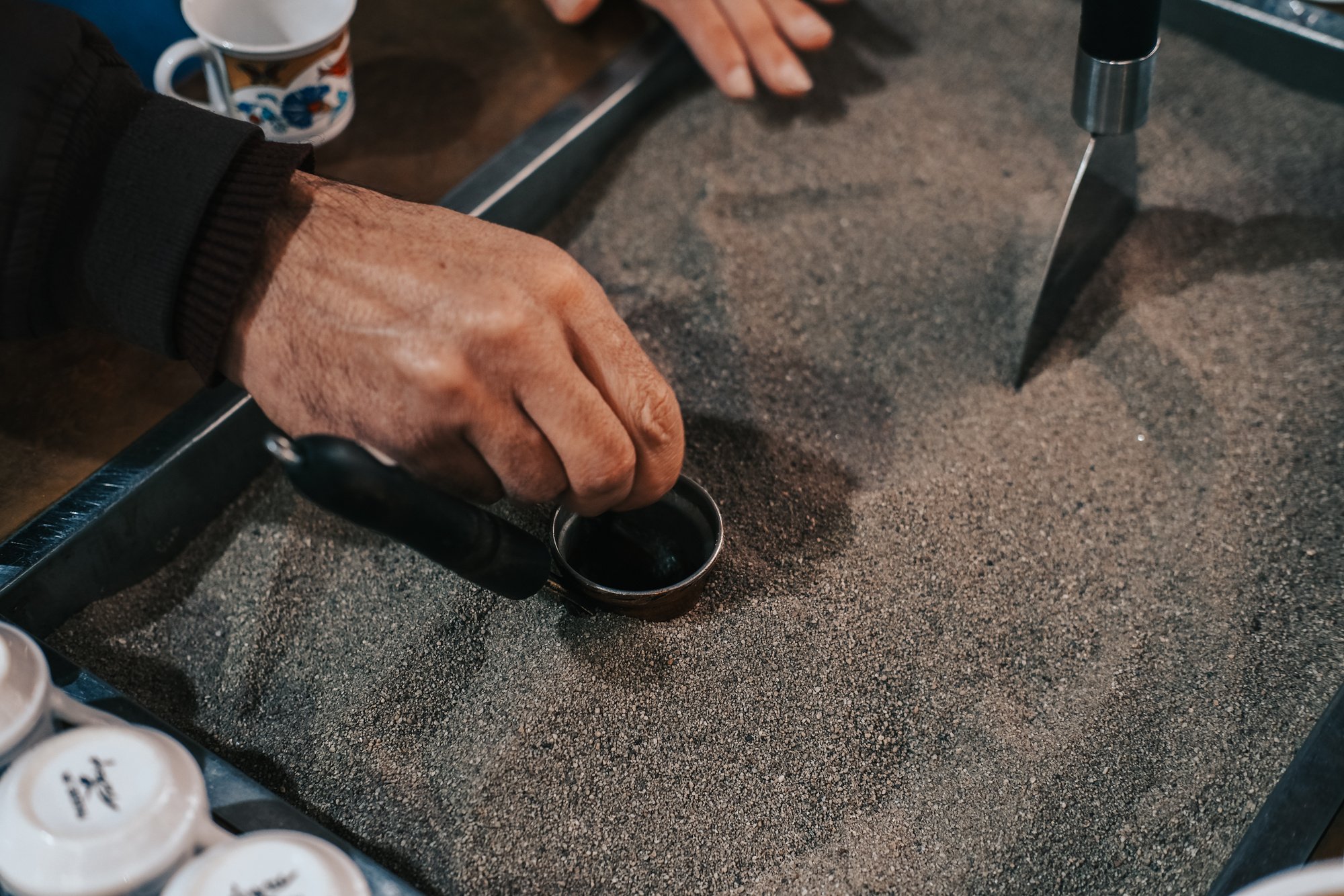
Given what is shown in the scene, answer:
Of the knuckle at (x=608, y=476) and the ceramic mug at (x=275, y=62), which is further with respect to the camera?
the ceramic mug at (x=275, y=62)

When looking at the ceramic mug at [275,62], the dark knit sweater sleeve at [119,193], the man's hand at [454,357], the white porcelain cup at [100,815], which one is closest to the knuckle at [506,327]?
the man's hand at [454,357]

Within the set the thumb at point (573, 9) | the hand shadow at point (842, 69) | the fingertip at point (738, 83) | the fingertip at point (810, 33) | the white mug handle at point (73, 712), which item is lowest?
the hand shadow at point (842, 69)

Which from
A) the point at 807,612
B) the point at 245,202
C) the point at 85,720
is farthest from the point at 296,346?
the point at 807,612

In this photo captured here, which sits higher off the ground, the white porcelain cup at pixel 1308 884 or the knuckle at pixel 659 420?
the knuckle at pixel 659 420

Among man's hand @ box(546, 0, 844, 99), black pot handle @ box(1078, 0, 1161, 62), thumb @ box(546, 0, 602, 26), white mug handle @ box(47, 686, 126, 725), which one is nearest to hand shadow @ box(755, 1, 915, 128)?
man's hand @ box(546, 0, 844, 99)

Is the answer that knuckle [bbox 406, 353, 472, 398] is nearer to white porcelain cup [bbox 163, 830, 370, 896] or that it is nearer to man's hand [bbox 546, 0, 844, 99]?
white porcelain cup [bbox 163, 830, 370, 896]

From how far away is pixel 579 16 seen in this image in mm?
1148

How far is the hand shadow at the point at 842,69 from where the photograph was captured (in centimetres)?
116

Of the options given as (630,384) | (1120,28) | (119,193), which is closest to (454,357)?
(630,384)

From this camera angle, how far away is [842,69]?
3.93 feet

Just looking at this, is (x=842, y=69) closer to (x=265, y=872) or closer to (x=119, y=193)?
(x=119, y=193)

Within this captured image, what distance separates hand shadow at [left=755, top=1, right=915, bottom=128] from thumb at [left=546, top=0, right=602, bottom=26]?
202mm

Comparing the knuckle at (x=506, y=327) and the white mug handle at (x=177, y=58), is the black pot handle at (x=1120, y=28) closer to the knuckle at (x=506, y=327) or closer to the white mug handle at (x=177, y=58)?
the knuckle at (x=506, y=327)

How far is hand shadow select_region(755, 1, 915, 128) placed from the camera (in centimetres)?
116
